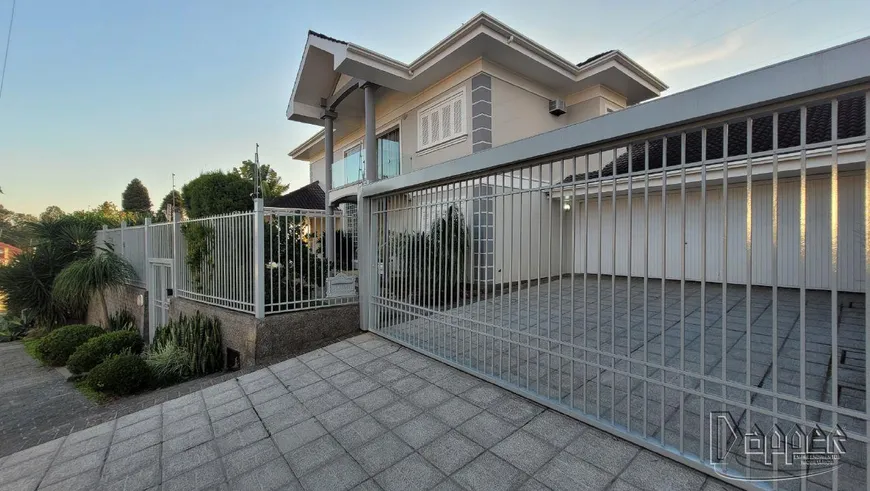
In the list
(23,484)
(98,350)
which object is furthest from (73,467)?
(98,350)

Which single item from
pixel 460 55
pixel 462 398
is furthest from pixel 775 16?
pixel 462 398

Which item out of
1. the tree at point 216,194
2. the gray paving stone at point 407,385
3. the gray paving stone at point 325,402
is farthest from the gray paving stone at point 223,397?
the tree at point 216,194

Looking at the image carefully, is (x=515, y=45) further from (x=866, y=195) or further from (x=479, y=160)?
(x=866, y=195)

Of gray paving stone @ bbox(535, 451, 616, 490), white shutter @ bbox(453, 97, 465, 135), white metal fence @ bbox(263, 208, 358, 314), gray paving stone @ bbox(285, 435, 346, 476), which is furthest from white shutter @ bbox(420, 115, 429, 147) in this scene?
gray paving stone @ bbox(535, 451, 616, 490)

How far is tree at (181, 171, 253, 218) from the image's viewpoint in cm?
1122

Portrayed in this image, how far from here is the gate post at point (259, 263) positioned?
203 inches

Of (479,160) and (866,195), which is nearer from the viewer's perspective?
(866,195)

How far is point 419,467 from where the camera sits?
2.48 meters

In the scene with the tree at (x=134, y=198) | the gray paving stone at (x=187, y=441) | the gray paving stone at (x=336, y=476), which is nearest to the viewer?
the gray paving stone at (x=336, y=476)

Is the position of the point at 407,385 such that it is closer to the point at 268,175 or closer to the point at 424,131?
the point at 424,131

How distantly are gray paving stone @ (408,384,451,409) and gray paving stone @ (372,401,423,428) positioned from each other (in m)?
0.09

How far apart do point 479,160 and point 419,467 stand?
286 cm

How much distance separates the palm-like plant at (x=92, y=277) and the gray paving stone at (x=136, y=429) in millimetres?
7623

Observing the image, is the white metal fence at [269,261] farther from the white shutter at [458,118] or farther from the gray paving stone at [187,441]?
the white shutter at [458,118]
